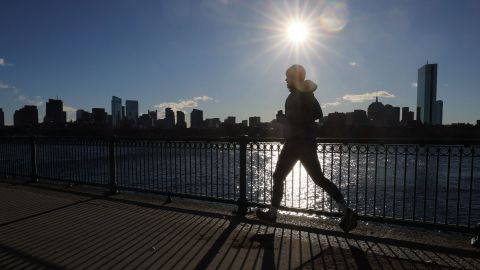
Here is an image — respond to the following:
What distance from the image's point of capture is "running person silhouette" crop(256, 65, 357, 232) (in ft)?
16.9

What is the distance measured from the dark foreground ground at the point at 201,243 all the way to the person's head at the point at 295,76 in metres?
2.05

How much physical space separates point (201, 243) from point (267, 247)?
86 cm

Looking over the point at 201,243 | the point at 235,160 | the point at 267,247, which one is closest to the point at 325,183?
the point at 267,247

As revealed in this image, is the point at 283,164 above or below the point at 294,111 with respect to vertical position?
below

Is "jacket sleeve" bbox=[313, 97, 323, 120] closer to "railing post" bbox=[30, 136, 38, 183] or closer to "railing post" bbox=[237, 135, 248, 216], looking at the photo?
"railing post" bbox=[237, 135, 248, 216]

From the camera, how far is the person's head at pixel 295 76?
535cm

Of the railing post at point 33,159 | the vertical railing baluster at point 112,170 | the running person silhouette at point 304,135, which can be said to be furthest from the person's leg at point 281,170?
the railing post at point 33,159

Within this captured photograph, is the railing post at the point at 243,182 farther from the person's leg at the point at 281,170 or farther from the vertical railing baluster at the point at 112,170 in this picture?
the vertical railing baluster at the point at 112,170

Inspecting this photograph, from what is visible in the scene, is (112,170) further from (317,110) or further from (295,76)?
(317,110)

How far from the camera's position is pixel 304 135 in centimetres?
521

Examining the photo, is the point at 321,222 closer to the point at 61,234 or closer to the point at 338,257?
the point at 338,257

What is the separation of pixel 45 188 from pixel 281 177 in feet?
23.9

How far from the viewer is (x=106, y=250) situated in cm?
478

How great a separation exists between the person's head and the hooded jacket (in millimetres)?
74
